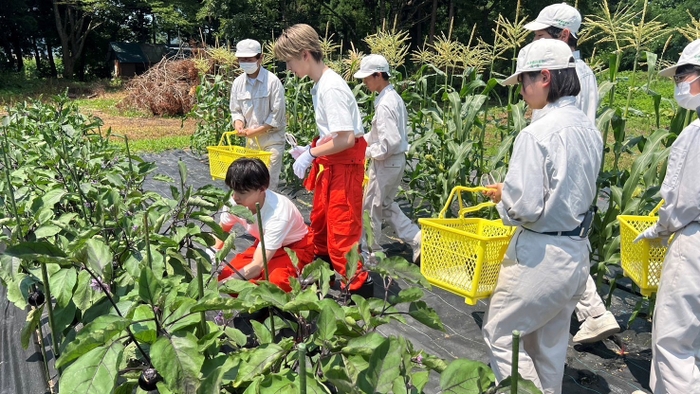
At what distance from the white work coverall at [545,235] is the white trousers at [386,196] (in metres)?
2.11

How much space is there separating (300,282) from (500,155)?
2492 millimetres

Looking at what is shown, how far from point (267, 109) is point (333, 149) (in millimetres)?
2068

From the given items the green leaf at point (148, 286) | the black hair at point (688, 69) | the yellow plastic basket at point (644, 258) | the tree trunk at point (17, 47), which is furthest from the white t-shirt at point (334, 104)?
the tree trunk at point (17, 47)

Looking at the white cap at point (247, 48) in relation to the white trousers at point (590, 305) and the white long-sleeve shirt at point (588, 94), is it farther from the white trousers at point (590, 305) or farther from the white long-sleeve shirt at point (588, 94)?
the white trousers at point (590, 305)

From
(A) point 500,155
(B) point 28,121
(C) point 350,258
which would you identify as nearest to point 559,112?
(C) point 350,258

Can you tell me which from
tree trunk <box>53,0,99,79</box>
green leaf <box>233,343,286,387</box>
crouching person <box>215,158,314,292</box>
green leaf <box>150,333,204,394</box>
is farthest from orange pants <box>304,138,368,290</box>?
tree trunk <box>53,0,99,79</box>

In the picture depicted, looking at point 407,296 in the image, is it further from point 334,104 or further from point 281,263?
point 334,104

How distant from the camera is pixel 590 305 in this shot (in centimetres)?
332

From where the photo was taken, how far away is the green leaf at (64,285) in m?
1.52

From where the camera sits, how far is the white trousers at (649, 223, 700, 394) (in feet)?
7.66

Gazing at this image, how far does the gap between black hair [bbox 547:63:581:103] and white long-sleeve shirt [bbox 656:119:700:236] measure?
0.52 m

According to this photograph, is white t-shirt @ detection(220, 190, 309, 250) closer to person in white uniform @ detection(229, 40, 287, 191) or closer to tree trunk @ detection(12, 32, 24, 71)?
person in white uniform @ detection(229, 40, 287, 191)

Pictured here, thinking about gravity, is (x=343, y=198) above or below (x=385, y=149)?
below

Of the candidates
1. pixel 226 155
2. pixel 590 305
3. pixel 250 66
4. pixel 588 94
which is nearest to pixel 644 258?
pixel 590 305
